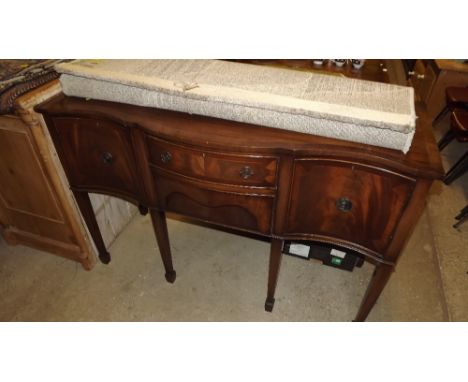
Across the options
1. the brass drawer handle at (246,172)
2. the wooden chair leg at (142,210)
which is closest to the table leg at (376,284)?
the brass drawer handle at (246,172)

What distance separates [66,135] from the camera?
53.7 inches

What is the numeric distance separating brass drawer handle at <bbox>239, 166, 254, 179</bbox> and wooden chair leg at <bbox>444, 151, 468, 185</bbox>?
194 cm

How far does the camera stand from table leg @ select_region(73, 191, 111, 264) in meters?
1.63

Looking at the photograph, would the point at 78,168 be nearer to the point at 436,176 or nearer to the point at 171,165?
the point at 171,165

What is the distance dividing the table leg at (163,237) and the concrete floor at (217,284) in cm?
9

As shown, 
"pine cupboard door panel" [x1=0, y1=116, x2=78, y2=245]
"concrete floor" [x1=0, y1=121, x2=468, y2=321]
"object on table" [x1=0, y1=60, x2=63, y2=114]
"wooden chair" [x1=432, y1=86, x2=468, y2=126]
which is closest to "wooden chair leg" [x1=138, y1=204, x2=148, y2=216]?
"concrete floor" [x1=0, y1=121, x2=468, y2=321]

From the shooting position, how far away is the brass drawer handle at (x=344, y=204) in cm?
113

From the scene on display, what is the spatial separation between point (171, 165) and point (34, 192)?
0.91 meters

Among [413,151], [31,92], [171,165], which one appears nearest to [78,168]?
[31,92]

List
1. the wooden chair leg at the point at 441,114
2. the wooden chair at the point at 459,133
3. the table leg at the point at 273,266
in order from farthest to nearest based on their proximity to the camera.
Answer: the wooden chair leg at the point at 441,114
the wooden chair at the point at 459,133
the table leg at the point at 273,266

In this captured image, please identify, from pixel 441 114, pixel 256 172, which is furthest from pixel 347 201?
pixel 441 114

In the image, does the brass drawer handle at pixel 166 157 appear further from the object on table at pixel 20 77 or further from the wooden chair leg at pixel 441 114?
the wooden chair leg at pixel 441 114

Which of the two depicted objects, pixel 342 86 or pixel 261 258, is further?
pixel 261 258

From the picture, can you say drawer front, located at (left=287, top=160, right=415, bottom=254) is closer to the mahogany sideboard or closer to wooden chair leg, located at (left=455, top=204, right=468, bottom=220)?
the mahogany sideboard
